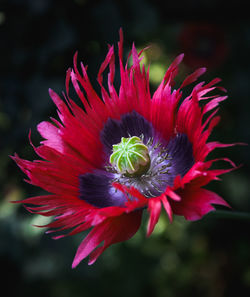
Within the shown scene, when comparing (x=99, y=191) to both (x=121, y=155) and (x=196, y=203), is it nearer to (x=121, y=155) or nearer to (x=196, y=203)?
(x=121, y=155)

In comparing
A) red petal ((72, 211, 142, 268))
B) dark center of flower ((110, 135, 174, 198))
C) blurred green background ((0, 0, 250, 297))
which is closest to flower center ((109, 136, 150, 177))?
dark center of flower ((110, 135, 174, 198))

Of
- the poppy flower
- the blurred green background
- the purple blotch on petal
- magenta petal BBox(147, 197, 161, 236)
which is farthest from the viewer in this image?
the blurred green background

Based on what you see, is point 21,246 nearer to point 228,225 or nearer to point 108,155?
point 108,155

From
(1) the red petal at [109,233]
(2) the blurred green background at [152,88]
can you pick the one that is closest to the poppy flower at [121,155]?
(1) the red petal at [109,233]

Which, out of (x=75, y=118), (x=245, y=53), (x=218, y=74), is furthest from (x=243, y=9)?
(x=75, y=118)

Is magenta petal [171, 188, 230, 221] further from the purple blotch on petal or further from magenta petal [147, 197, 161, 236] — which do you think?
the purple blotch on petal

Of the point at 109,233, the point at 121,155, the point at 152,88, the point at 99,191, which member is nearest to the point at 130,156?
the point at 121,155

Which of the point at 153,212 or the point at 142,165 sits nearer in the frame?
the point at 153,212
